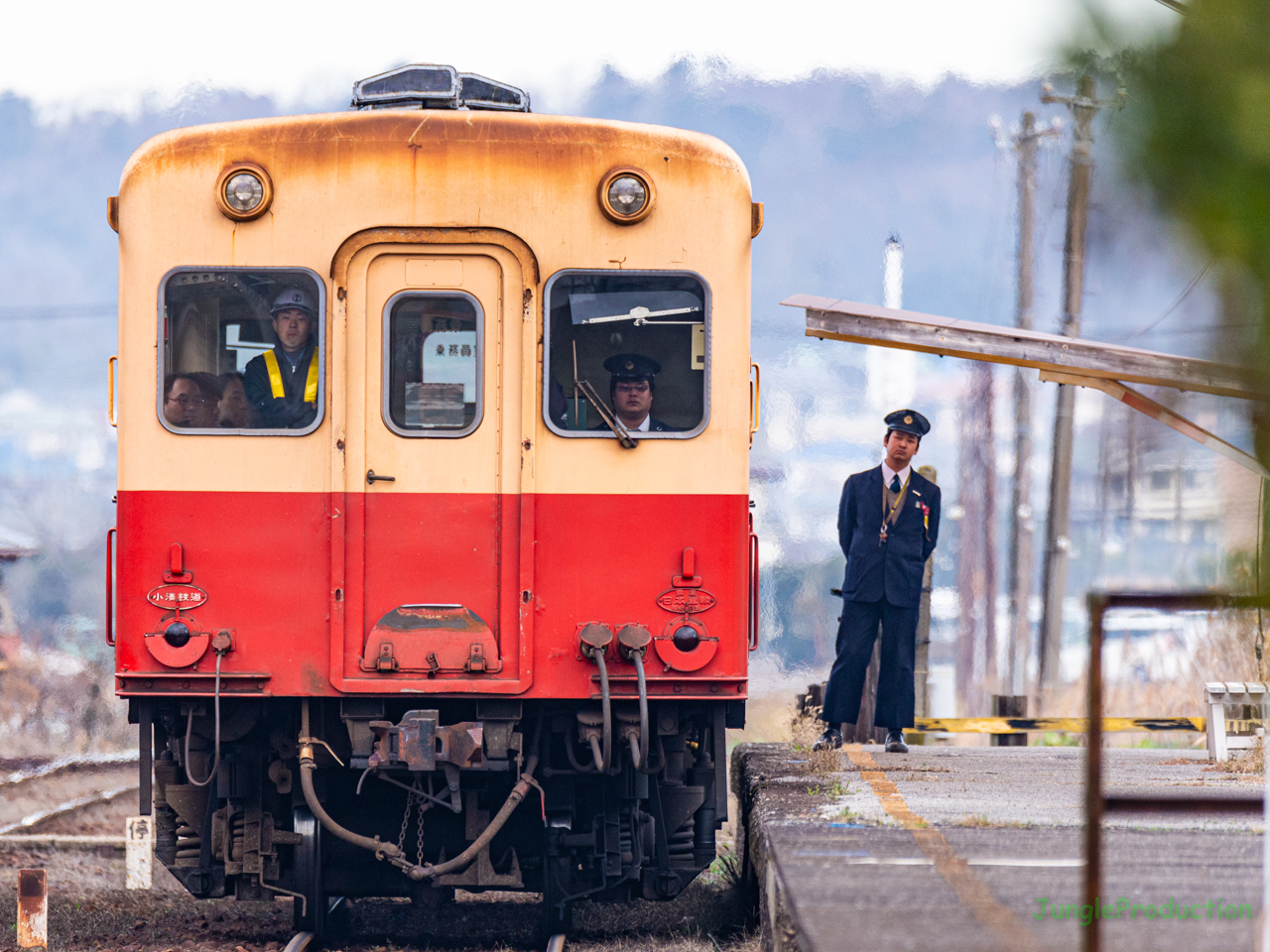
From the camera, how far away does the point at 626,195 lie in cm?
574

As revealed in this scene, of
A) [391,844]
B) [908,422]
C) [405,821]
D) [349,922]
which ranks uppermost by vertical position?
[908,422]

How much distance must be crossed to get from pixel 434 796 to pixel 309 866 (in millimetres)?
679

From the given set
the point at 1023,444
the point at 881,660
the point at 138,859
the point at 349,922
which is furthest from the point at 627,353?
the point at 1023,444

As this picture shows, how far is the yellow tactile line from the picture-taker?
150 inches

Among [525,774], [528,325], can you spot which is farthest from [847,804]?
[528,325]

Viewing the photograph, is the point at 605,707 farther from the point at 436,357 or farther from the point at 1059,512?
the point at 1059,512

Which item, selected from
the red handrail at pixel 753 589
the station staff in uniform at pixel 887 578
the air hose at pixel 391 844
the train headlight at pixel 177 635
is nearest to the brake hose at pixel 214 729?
the train headlight at pixel 177 635

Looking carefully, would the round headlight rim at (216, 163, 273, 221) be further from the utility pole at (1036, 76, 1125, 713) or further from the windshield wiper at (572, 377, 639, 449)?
the utility pole at (1036, 76, 1125, 713)

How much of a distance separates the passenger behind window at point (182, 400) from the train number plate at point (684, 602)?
199 cm

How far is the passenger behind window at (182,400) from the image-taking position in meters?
5.71

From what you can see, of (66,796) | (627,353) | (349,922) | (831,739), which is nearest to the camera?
→ (627,353)

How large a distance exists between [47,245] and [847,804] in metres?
38.8

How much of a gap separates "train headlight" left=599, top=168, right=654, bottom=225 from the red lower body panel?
1.14 meters

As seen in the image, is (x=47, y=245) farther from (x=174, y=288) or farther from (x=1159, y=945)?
(x=1159, y=945)
